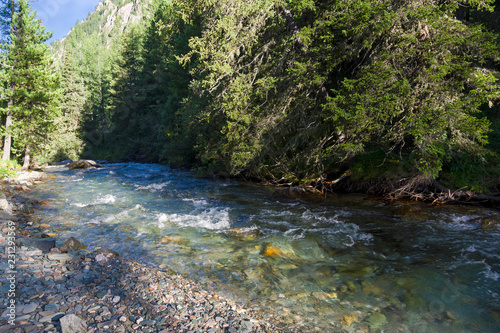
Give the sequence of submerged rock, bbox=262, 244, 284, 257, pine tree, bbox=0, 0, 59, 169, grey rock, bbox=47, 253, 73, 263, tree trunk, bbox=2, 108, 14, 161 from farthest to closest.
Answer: tree trunk, bbox=2, 108, 14, 161 < pine tree, bbox=0, 0, 59, 169 < submerged rock, bbox=262, 244, 284, 257 < grey rock, bbox=47, 253, 73, 263

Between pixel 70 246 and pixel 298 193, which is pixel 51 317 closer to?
pixel 70 246

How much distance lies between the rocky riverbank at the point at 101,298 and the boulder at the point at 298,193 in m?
7.47

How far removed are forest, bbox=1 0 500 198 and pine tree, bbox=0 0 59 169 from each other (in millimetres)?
71

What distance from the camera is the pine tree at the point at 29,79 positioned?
716 inches

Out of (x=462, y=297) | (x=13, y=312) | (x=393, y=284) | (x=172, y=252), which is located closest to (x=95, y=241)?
(x=172, y=252)

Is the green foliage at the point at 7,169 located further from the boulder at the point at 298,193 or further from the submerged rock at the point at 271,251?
the submerged rock at the point at 271,251

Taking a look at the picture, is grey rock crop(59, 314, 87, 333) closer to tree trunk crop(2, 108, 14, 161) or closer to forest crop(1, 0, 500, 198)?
forest crop(1, 0, 500, 198)

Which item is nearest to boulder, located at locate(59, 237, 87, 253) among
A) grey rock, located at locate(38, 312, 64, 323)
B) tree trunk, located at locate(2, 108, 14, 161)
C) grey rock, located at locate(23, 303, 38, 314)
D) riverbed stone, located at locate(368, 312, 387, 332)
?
grey rock, located at locate(23, 303, 38, 314)

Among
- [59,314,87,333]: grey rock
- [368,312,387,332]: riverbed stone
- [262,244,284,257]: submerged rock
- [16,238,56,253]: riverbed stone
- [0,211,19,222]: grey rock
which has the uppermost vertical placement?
[59,314,87,333]: grey rock

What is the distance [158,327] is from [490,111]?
15.6 metres

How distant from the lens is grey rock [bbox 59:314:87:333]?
9.74 feet

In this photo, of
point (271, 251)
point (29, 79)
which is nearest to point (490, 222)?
point (271, 251)

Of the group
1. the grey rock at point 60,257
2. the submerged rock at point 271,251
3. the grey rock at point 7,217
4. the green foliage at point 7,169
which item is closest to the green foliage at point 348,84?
the submerged rock at point 271,251

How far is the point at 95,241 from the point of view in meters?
6.79
